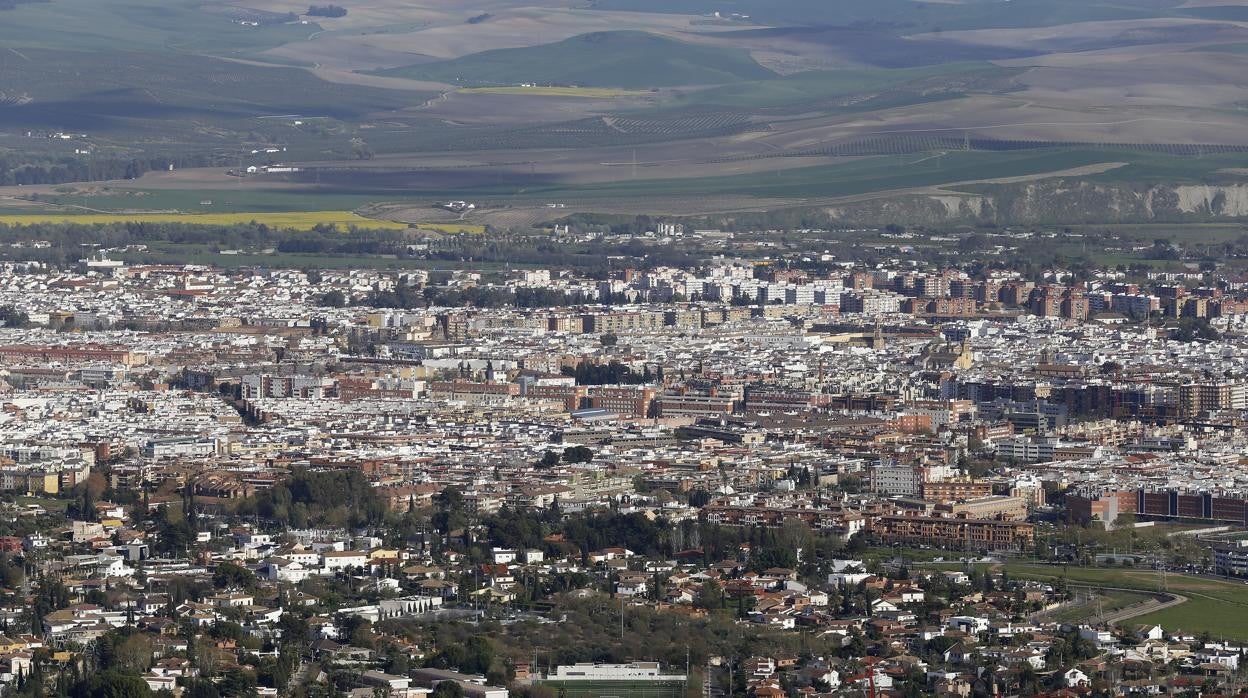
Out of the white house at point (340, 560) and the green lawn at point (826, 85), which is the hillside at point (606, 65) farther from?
the white house at point (340, 560)

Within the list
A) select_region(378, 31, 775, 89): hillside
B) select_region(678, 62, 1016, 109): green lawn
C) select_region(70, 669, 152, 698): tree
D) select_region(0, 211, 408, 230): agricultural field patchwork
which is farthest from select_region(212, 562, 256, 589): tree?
select_region(378, 31, 775, 89): hillside

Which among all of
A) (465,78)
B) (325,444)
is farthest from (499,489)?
(465,78)

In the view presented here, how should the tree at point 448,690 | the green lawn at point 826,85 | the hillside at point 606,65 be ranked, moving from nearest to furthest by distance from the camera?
1. the tree at point 448,690
2. the green lawn at point 826,85
3. the hillside at point 606,65

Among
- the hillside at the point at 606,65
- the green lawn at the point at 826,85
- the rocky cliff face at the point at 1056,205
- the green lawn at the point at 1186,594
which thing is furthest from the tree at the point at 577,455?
the hillside at the point at 606,65

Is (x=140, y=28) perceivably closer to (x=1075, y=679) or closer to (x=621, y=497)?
(x=621, y=497)

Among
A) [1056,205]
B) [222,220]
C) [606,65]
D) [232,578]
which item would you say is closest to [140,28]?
[606,65]

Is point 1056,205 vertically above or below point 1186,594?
above
